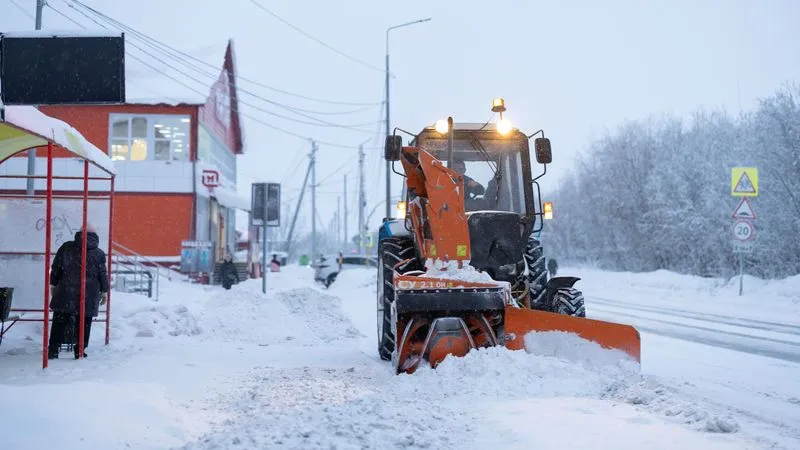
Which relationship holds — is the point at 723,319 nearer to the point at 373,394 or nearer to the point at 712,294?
the point at 712,294

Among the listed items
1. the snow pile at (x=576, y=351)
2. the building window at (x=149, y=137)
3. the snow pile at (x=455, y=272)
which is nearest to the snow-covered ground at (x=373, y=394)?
the snow pile at (x=576, y=351)

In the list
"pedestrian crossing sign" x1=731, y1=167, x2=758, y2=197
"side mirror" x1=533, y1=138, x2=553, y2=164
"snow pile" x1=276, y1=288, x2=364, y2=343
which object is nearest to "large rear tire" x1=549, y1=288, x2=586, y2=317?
"side mirror" x1=533, y1=138, x2=553, y2=164

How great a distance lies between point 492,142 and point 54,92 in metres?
4.90

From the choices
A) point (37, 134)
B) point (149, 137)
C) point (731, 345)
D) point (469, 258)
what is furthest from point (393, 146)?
point (149, 137)

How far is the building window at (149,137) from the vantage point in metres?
26.3

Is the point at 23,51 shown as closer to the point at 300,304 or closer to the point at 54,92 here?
the point at 54,92

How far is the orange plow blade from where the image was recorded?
6.50 meters

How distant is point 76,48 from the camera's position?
6.56m

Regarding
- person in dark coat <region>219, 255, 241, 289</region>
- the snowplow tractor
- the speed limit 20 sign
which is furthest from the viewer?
person in dark coat <region>219, 255, 241, 289</region>

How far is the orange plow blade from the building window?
22.3m

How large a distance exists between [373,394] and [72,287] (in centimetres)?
473

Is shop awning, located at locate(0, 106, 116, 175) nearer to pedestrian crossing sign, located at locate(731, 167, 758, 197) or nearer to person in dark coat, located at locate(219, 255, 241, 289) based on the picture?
pedestrian crossing sign, located at locate(731, 167, 758, 197)

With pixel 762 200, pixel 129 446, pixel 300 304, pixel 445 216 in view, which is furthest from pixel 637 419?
pixel 762 200

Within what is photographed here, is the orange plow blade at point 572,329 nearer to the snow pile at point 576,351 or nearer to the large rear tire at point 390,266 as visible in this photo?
the snow pile at point 576,351
